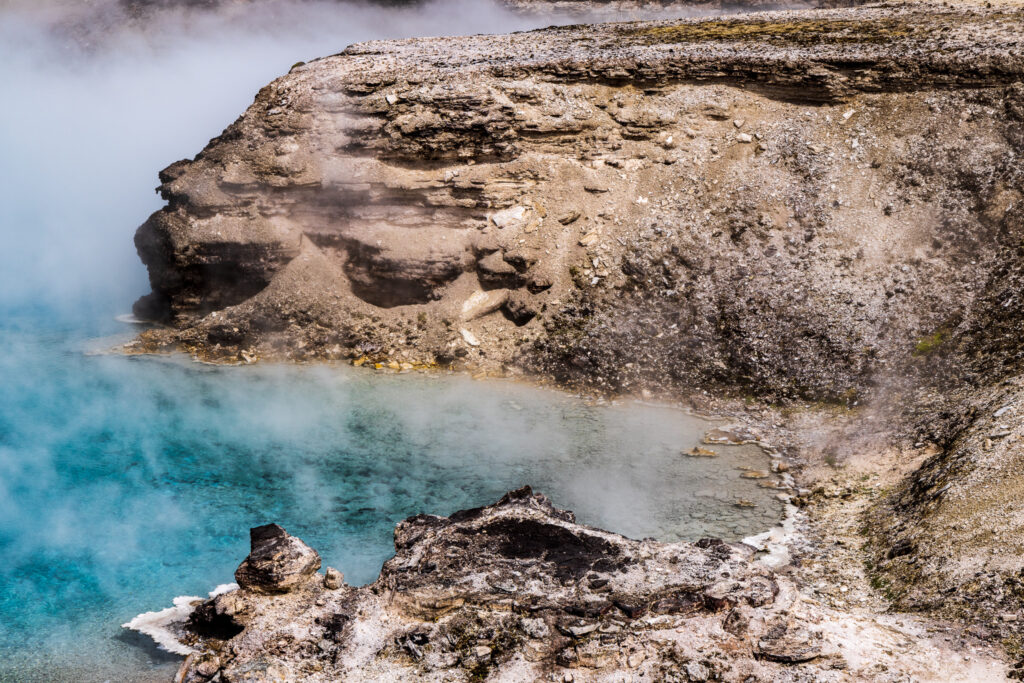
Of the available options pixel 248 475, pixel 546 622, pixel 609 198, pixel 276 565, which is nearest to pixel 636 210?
pixel 609 198

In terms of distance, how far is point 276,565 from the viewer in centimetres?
1131

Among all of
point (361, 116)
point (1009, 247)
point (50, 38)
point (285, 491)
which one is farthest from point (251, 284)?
point (50, 38)

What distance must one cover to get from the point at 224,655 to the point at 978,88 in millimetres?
19382

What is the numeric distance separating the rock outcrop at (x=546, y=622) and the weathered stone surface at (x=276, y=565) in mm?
129

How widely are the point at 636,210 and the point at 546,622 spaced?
1305 centimetres

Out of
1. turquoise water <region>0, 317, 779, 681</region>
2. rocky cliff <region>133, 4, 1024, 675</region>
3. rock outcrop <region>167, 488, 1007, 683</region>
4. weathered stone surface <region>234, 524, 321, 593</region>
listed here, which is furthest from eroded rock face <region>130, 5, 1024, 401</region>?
weathered stone surface <region>234, 524, 321, 593</region>

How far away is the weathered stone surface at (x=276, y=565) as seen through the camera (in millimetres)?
11258

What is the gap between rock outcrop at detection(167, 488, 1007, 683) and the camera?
31.4ft

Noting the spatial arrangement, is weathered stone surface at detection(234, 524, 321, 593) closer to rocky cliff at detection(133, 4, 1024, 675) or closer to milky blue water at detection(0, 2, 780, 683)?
milky blue water at detection(0, 2, 780, 683)

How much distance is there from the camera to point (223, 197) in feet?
74.8

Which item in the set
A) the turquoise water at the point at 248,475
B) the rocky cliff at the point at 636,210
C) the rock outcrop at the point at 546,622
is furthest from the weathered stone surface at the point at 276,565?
the rocky cliff at the point at 636,210

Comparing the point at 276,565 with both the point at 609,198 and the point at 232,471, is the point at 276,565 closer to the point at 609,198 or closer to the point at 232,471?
the point at 232,471

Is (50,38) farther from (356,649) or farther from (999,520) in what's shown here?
(999,520)

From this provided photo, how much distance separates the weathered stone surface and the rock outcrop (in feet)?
0.42
